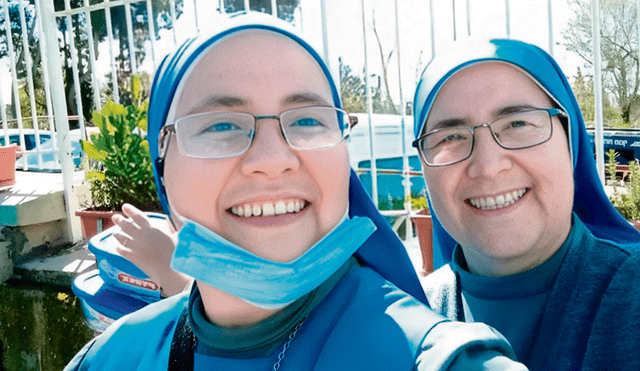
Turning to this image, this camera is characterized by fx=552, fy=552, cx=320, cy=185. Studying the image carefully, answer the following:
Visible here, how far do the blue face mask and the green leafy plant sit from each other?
3316 mm

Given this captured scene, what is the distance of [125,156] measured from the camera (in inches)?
170

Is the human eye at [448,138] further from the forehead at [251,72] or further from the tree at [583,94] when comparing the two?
the tree at [583,94]

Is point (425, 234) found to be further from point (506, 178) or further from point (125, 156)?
point (125, 156)

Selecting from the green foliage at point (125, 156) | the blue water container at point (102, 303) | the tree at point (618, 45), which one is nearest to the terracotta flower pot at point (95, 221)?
the green foliage at point (125, 156)

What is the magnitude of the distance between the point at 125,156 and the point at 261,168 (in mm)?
3560

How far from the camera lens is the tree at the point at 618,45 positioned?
10938mm

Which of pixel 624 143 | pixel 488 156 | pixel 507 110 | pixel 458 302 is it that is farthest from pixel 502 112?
pixel 624 143

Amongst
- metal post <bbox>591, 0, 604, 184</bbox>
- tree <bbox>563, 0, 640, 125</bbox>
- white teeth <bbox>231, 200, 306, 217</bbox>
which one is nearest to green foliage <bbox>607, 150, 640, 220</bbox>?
metal post <bbox>591, 0, 604, 184</bbox>

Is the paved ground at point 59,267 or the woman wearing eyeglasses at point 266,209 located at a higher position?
the woman wearing eyeglasses at point 266,209

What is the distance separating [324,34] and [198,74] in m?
2.69

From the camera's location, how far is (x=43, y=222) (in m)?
5.04

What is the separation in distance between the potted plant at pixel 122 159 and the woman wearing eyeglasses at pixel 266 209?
327cm

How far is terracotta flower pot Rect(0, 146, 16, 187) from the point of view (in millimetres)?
5504

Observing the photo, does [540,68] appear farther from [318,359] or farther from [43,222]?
[43,222]
